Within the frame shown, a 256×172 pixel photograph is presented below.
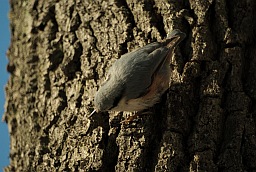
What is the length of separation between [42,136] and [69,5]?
93 cm

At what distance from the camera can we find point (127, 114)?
8.82ft

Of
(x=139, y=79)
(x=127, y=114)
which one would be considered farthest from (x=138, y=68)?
(x=127, y=114)

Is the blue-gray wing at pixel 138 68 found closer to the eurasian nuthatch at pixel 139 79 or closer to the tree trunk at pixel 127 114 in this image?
the eurasian nuthatch at pixel 139 79

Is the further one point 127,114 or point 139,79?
point 127,114

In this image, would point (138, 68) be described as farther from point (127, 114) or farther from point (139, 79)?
point (127, 114)

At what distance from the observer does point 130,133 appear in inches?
98.0

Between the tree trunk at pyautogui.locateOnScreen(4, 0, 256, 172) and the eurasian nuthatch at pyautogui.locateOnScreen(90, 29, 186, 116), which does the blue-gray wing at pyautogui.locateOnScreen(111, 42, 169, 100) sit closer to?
the eurasian nuthatch at pyautogui.locateOnScreen(90, 29, 186, 116)

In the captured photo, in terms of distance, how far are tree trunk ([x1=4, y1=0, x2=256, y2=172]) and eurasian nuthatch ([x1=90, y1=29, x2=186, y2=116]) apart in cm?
Answer: 7

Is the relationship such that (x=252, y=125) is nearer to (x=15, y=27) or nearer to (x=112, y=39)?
(x=112, y=39)

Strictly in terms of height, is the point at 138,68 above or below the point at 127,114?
above

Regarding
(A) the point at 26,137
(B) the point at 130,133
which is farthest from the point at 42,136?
(B) the point at 130,133

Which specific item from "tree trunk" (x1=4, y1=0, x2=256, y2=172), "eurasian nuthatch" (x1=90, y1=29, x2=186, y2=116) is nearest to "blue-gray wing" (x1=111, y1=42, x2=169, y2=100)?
"eurasian nuthatch" (x1=90, y1=29, x2=186, y2=116)

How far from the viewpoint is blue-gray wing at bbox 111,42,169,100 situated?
2.55 m

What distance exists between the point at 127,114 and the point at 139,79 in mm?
237
